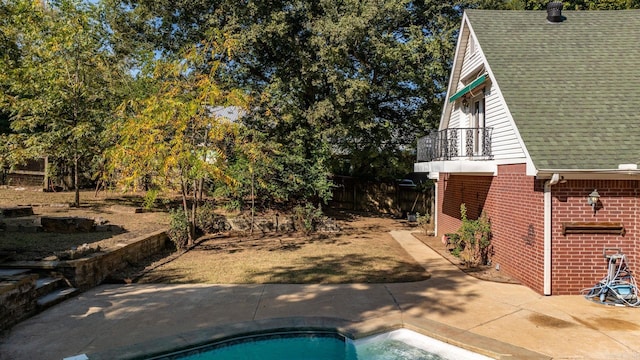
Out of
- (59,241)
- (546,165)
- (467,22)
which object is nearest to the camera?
(546,165)

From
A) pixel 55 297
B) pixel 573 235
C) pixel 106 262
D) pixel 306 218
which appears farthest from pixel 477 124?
pixel 55 297

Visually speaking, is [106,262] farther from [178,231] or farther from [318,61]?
[318,61]

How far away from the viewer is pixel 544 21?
39.4 ft

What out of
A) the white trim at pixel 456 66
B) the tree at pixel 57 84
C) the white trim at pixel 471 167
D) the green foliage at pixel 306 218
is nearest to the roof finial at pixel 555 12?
the white trim at pixel 456 66

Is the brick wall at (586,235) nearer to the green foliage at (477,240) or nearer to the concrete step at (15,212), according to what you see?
the green foliage at (477,240)

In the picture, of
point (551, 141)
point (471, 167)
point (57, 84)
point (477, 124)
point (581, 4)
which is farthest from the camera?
point (581, 4)

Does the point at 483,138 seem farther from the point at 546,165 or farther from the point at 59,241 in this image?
the point at 59,241

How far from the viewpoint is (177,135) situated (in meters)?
11.2

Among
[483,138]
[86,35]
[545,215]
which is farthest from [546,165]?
[86,35]

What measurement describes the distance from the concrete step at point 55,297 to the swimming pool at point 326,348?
3141 millimetres

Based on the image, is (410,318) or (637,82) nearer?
(410,318)

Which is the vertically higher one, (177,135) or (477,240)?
(177,135)

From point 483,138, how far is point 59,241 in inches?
448

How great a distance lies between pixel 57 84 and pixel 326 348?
1472cm
